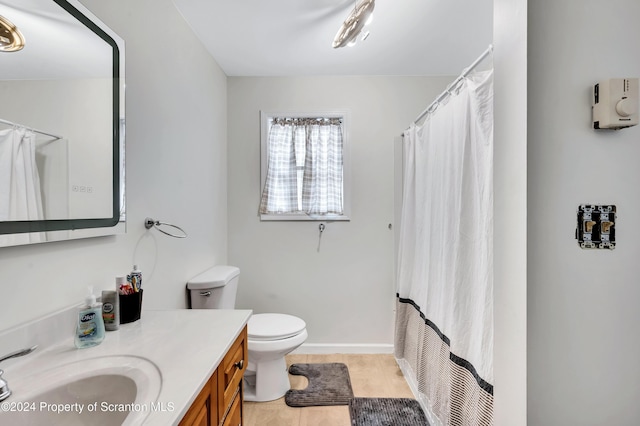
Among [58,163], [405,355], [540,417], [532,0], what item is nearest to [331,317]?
[405,355]

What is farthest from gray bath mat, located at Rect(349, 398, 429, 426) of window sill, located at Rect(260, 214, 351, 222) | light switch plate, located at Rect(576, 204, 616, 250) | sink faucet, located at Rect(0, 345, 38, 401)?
sink faucet, located at Rect(0, 345, 38, 401)

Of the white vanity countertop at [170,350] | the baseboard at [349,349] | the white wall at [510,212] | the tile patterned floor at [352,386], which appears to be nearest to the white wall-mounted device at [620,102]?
the white wall at [510,212]

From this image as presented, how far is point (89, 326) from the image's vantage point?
88 cm

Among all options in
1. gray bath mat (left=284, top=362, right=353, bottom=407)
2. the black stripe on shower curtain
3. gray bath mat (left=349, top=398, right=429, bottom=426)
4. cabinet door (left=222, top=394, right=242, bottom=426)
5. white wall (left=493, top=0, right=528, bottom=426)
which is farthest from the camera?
gray bath mat (left=284, top=362, right=353, bottom=407)

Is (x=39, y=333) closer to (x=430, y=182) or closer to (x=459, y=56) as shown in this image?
(x=430, y=182)

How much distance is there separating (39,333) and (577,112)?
1.66m

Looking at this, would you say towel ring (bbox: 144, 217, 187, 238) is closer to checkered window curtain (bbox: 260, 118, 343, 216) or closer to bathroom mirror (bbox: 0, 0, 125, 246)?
bathroom mirror (bbox: 0, 0, 125, 246)

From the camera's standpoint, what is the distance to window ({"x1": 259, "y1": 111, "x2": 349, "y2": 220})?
2.47m

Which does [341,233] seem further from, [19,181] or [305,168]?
[19,181]

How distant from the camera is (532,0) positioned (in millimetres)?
870

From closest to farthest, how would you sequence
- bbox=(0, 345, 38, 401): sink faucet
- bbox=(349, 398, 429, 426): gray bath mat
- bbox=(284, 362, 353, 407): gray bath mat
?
bbox=(0, 345, 38, 401): sink faucet, bbox=(349, 398, 429, 426): gray bath mat, bbox=(284, 362, 353, 407): gray bath mat

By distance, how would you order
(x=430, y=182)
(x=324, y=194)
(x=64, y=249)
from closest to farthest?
(x=64, y=249) < (x=430, y=182) < (x=324, y=194)

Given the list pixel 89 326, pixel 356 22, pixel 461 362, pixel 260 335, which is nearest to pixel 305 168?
pixel 356 22

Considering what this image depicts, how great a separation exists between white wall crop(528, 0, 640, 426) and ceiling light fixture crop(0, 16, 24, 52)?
4.61ft
